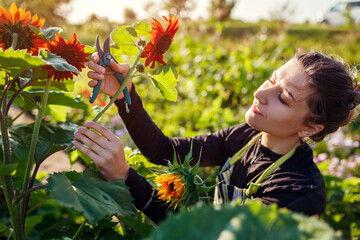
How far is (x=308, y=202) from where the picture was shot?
1.27 m

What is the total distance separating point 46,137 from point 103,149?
34 cm

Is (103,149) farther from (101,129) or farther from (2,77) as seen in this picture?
(2,77)

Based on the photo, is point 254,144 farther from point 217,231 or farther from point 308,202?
point 217,231

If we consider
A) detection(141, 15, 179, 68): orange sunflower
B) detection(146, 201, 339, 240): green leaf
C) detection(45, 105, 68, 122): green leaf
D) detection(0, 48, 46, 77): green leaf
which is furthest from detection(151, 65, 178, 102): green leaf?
detection(146, 201, 339, 240): green leaf

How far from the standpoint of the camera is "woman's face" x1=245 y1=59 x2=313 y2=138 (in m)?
1.39

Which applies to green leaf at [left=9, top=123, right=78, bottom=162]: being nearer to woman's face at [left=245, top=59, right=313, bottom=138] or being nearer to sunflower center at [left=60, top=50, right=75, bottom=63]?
sunflower center at [left=60, top=50, right=75, bottom=63]

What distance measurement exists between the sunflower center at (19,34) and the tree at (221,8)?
1293cm

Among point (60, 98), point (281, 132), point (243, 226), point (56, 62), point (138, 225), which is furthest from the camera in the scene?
point (281, 132)

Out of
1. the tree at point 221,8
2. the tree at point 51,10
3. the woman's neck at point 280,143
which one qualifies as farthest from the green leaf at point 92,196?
the tree at point 221,8

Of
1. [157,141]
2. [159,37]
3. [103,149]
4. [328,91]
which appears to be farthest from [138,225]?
[328,91]

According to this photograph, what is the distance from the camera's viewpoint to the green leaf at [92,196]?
2.71 ft

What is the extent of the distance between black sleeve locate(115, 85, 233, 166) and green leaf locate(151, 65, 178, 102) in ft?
0.68

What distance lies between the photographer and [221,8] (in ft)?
49.6

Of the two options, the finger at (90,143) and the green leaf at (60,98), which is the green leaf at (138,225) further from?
the green leaf at (60,98)
